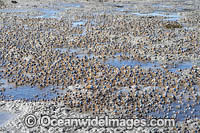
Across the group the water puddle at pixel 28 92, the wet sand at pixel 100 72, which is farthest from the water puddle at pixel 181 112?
the water puddle at pixel 28 92

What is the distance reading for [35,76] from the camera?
54.5 ft

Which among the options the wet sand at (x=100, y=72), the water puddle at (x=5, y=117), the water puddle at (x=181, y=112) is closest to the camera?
the water puddle at (x=5, y=117)

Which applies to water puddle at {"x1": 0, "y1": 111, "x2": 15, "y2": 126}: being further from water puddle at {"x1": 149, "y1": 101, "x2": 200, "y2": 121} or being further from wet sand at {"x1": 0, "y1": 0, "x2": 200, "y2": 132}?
water puddle at {"x1": 149, "y1": 101, "x2": 200, "y2": 121}

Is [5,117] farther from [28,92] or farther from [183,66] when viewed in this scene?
[183,66]

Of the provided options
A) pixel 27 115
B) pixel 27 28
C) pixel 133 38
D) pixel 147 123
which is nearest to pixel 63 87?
pixel 27 115

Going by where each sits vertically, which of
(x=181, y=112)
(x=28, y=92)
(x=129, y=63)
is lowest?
(x=181, y=112)

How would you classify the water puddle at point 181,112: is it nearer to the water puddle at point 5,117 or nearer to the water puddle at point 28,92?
the water puddle at point 28,92

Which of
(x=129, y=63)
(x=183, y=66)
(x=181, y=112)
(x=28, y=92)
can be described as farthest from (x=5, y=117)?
(x=183, y=66)

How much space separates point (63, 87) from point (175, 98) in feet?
24.1

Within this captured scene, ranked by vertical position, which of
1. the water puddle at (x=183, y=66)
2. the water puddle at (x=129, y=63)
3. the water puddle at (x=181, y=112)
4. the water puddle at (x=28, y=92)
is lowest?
the water puddle at (x=181, y=112)

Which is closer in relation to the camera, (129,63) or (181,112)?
(181,112)

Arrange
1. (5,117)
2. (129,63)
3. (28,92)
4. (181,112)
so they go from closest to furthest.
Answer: (5,117), (181,112), (28,92), (129,63)

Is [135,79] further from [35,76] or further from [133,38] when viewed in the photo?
[133,38]

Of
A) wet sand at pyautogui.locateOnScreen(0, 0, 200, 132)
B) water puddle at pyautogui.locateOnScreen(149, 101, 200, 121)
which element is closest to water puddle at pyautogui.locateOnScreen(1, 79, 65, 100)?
wet sand at pyautogui.locateOnScreen(0, 0, 200, 132)
